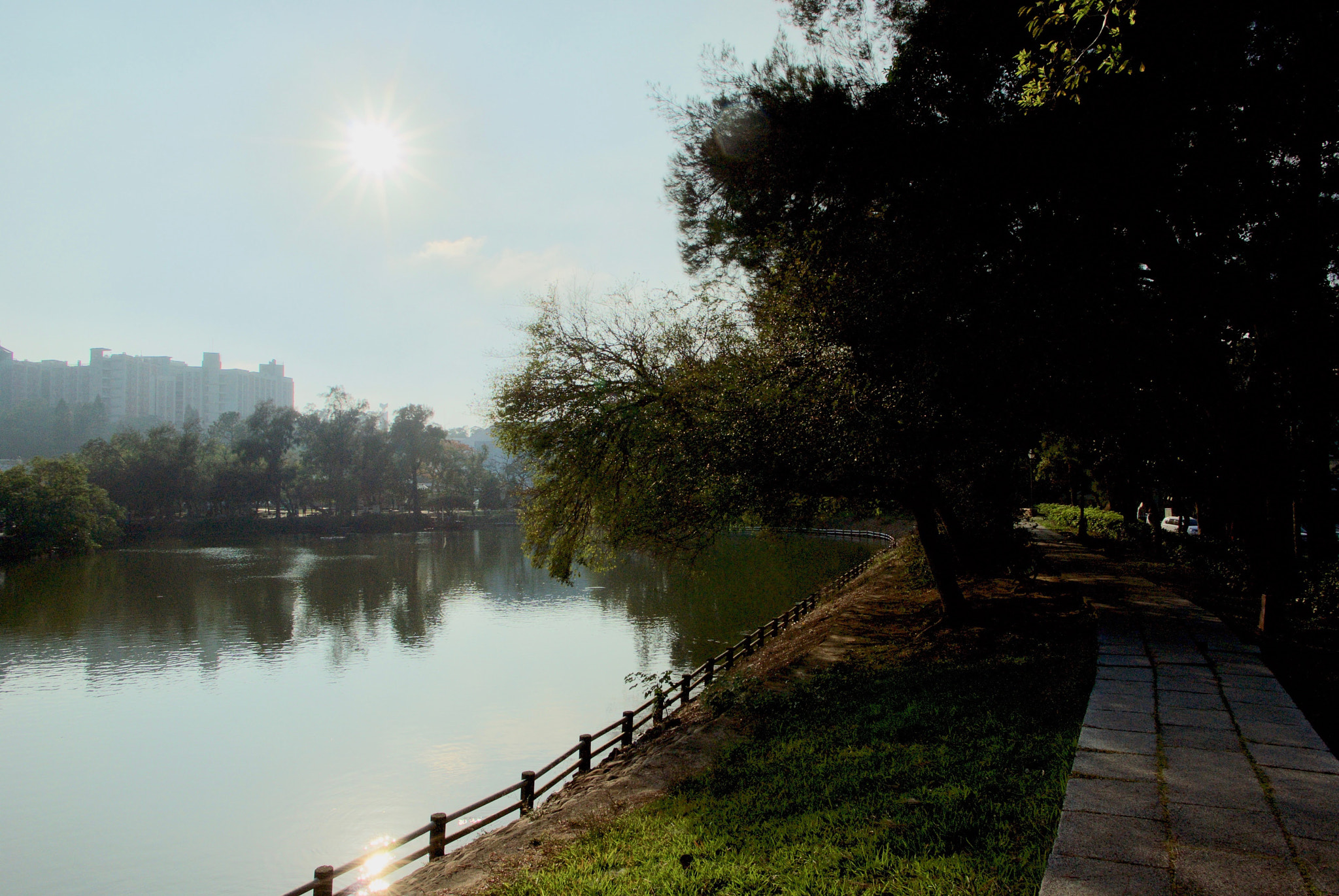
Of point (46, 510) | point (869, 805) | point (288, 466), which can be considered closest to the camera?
point (869, 805)

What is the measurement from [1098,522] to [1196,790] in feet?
96.8

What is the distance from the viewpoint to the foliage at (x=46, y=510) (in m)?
48.6

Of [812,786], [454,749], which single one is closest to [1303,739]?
[812,786]

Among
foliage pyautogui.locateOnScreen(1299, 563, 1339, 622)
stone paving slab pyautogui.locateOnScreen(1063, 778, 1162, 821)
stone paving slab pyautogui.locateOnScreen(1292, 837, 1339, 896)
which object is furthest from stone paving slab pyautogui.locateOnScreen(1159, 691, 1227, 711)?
foliage pyautogui.locateOnScreen(1299, 563, 1339, 622)

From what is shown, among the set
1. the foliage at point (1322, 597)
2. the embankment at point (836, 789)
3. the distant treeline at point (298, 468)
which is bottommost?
the embankment at point (836, 789)

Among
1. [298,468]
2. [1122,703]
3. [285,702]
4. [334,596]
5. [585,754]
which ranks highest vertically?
[298,468]

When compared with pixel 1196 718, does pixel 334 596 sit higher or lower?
lower

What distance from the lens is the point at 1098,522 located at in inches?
1212

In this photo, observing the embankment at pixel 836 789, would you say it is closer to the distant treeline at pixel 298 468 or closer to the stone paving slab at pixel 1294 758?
the stone paving slab at pixel 1294 758

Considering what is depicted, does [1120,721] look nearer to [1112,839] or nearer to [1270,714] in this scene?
[1270,714]

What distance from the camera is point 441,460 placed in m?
84.8

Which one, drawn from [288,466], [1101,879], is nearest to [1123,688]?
[1101,879]

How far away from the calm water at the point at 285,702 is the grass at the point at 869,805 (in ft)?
24.0

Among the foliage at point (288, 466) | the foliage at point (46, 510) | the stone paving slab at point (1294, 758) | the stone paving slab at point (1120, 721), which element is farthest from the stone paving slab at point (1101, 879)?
the foliage at point (288, 466)
